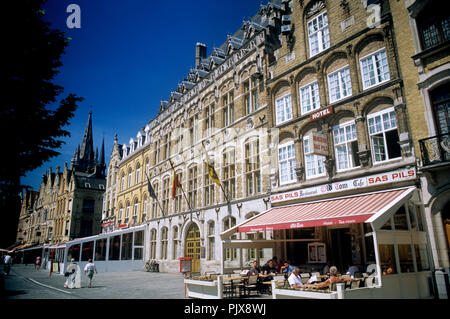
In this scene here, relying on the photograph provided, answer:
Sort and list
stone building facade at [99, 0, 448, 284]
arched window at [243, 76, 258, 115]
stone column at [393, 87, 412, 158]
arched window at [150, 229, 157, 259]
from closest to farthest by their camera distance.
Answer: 1. stone building facade at [99, 0, 448, 284]
2. stone column at [393, 87, 412, 158]
3. arched window at [243, 76, 258, 115]
4. arched window at [150, 229, 157, 259]

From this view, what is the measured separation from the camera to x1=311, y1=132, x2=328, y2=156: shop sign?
42.2 ft

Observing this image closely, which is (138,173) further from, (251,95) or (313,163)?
(313,163)

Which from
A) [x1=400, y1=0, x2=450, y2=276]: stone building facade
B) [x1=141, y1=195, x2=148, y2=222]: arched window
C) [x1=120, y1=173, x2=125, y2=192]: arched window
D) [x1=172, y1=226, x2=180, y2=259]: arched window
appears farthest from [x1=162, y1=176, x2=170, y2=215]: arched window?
[x1=400, y1=0, x2=450, y2=276]: stone building facade

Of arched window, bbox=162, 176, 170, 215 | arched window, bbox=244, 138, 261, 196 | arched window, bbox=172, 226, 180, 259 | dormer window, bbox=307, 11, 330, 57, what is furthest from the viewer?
arched window, bbox=162, 176, 170, 215

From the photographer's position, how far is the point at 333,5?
48.0ft

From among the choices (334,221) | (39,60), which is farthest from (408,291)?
(39,60)

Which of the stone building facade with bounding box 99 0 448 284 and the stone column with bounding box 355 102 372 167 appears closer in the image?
the stone building facade with bounding box 99 0 448 284

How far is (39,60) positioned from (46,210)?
61061mm

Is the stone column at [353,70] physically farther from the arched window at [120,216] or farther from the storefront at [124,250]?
the arched window at [120,216]

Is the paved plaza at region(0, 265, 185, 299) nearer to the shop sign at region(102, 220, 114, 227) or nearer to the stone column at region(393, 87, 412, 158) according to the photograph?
the stone column at region(393, 87, 412, 158)

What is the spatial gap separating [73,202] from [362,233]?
4818 cm

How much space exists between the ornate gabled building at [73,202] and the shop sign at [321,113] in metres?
45.9

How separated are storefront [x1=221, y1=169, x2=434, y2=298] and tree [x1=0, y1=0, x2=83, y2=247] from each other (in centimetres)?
769
